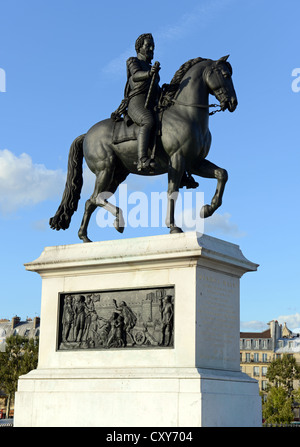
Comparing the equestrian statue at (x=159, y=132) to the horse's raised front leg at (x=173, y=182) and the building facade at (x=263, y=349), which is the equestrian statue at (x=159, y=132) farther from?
the building facade at (x=263, y=349)

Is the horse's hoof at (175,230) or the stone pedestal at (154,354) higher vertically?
the horse's hoof at (175,230)

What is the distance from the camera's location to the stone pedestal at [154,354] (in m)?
12.1

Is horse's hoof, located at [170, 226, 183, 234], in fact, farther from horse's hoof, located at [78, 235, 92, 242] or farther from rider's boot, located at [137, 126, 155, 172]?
horse's hoof, located at [78, 235, 92, 242]

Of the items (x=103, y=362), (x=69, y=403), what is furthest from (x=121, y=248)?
(x=69, y=403)

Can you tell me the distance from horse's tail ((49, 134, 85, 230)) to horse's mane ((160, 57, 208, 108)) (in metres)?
2.31

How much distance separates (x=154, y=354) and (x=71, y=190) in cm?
446

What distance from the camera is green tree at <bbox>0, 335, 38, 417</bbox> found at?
55.3m

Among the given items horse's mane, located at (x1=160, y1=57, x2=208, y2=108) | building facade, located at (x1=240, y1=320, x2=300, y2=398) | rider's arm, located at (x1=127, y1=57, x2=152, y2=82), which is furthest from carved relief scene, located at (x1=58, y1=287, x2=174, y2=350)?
building facade, located at (x1=240, y1=320, x2=300, y2=398)

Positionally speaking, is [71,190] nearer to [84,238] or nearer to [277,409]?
[84,238]

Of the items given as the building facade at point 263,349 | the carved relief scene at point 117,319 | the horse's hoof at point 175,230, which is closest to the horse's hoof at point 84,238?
the carved relief scene at point 117,319

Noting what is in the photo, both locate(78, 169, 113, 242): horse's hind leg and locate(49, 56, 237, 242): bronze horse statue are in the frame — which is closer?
locate(49, 56, 237, 242): bronze horse statue

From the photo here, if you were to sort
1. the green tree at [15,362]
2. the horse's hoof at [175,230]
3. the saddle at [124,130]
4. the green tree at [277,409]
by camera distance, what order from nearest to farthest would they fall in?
the horse's hoof at [175,230], the saddle at [124,130], the green tree at [277,409], the green tree at [15,362]

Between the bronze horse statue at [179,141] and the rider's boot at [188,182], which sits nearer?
the bronze horse statue at [179,141]

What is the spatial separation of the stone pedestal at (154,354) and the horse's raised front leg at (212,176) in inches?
29.3
